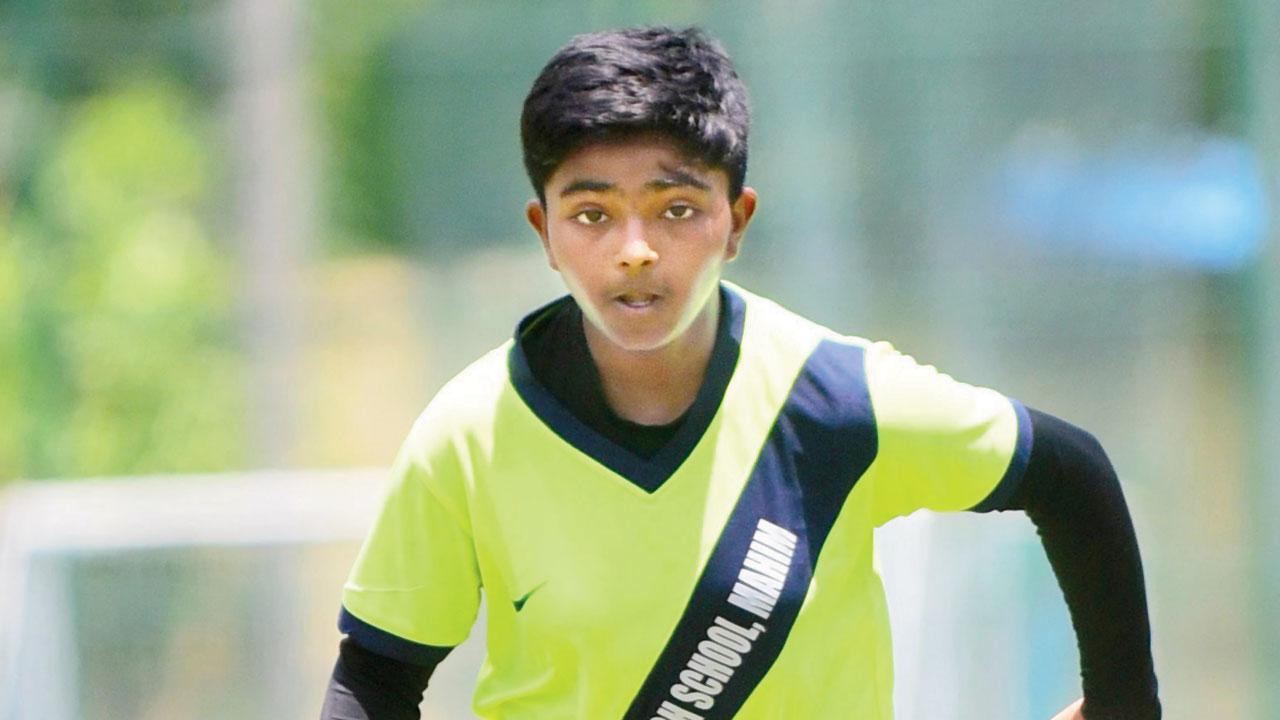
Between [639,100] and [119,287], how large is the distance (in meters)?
4.12

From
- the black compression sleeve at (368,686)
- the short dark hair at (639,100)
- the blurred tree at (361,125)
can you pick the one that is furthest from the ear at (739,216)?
the blurred tree at (361,125)

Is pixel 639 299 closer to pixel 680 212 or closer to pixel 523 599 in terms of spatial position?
pixel 680 212

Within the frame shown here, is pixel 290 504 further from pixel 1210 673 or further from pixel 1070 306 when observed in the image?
pixel 1210 673

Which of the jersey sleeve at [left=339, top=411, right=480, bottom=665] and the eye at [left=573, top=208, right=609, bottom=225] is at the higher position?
the eye at [left=573, top=208, right=609, bottom=225]

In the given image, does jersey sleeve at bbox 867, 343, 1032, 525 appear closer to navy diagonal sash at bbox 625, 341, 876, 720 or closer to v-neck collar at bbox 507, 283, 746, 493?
navy diagonal sash at bbox 625, 341, 876, 720

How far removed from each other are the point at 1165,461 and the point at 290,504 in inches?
Result: 107

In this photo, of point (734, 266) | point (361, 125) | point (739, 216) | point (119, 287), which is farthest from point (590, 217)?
point (119, 287)

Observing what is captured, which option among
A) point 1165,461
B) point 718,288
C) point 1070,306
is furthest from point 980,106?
point 718,288

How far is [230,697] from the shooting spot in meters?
5.50

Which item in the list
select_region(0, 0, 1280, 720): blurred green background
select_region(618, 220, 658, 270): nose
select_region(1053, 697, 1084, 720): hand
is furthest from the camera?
select_region(0, 0, 1280, 720): blurred green background

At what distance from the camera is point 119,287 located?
5781 mm

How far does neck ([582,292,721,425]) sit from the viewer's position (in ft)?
7.02

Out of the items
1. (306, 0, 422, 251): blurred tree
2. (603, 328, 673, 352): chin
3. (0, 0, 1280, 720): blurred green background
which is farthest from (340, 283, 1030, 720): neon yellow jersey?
(306, 0, 422, 251): blurred tree

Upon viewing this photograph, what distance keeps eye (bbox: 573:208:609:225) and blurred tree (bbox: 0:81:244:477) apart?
12.7ft
